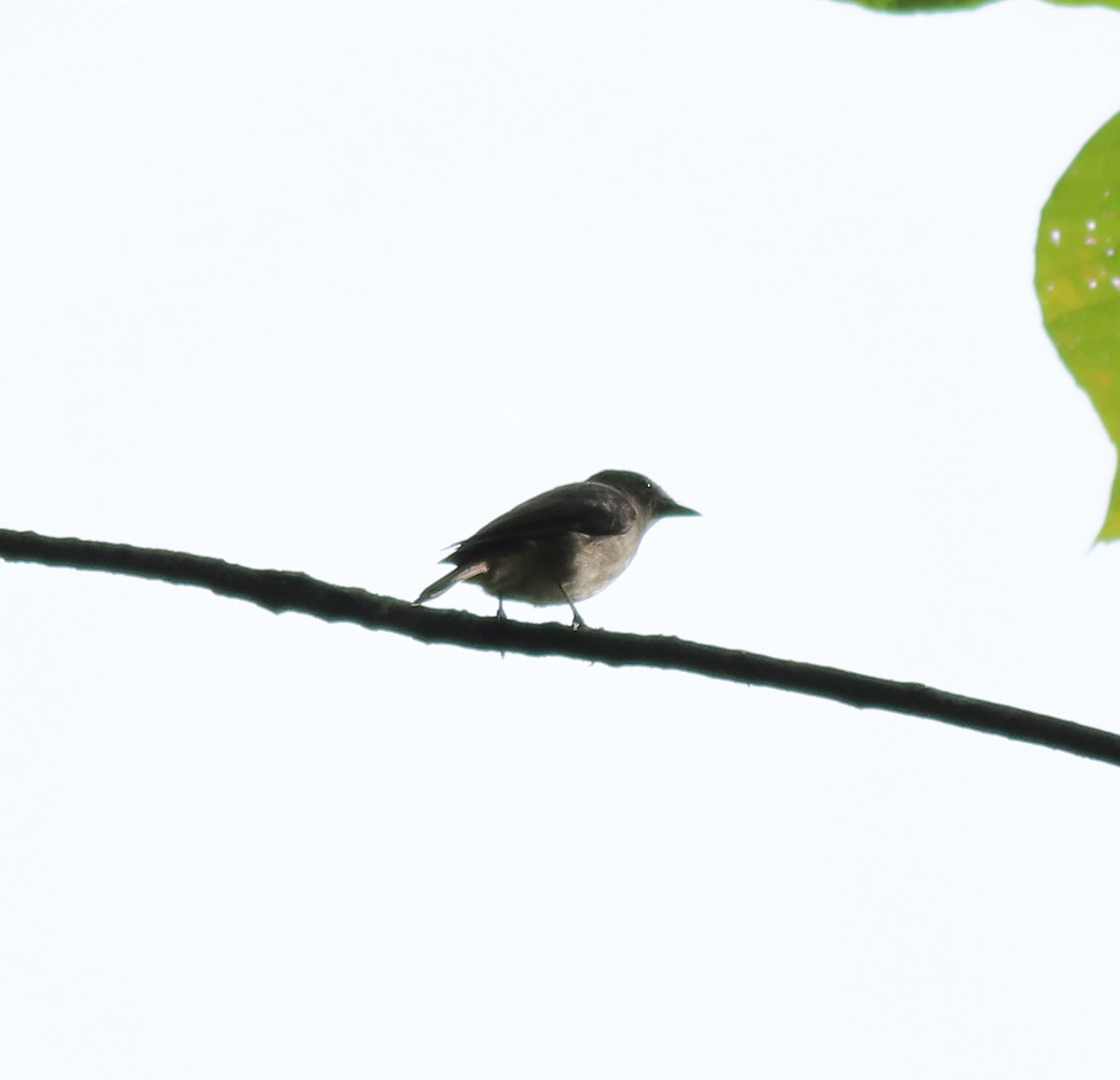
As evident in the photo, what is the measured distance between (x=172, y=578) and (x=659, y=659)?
0.98m

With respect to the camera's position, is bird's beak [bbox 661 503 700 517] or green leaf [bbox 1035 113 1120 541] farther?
bird's beak [bbox 661 503 700 517]

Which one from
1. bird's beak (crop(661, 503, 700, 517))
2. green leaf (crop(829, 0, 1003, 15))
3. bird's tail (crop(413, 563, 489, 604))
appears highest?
bird's beak (crop(661, 503, 700, 517))

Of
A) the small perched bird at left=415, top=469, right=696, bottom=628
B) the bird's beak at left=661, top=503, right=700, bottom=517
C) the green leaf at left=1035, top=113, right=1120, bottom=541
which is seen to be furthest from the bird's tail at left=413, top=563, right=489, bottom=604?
the green leaf at left=1035, top=113, right=1120, bottom=541

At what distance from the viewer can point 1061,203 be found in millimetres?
1509

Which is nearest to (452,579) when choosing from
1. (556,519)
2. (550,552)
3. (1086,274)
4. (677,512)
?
(550,552)

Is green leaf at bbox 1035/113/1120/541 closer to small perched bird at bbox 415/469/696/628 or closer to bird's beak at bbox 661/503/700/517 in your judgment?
small perched bird at bbox 415/469/696/628

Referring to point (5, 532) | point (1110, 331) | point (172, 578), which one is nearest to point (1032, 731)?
point (1110, 331)

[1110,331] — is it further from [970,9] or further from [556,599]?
[556,599]

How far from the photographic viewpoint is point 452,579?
19.6 feet

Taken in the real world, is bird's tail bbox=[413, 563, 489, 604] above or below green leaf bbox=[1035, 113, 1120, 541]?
below

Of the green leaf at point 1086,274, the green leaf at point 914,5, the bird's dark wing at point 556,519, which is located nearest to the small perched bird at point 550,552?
the bird's dark wing at point 556,519

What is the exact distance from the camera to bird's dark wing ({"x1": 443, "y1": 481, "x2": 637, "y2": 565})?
20.5ft

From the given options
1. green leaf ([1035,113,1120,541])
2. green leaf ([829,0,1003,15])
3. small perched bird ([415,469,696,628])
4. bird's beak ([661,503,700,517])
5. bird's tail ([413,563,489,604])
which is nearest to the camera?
green leaf ([829,0,1003,15])

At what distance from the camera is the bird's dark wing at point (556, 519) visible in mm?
6262
